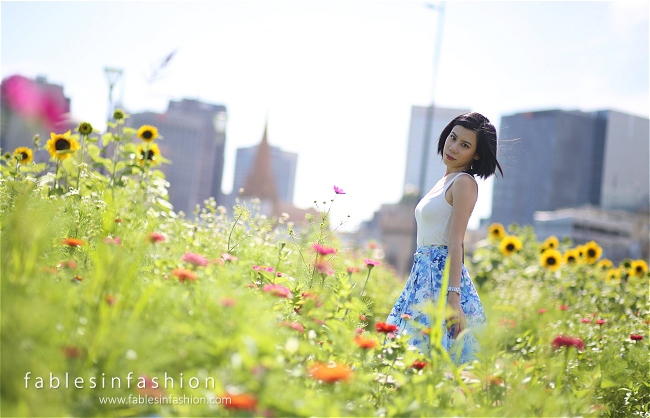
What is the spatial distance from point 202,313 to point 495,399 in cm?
86

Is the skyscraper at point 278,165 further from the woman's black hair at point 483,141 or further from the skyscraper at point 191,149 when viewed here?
the woman's black hair at point 483,141

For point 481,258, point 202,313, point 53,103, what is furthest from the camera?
point 481,258

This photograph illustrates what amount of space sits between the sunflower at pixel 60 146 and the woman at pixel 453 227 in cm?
224

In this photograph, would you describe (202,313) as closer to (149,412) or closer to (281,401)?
(149,412)

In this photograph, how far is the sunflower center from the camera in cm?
383

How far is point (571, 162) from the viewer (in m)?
100

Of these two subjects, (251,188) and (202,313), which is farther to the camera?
(251,188)

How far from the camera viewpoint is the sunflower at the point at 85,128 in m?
4.02

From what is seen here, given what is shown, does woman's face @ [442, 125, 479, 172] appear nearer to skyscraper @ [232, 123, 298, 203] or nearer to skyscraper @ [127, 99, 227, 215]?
skyscraper @ [127, 99, 227, 215]

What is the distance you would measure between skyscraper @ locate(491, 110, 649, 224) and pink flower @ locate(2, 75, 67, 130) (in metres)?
98.4

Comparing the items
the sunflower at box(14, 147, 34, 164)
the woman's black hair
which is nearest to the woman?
the woman's black hair

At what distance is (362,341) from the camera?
1676 mm

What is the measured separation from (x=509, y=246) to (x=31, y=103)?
5446 millimetres

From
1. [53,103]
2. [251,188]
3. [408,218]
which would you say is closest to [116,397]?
[53,103]
